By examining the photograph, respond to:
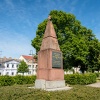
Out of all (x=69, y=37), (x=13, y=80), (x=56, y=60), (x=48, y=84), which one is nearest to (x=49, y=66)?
(x=56, y=60)

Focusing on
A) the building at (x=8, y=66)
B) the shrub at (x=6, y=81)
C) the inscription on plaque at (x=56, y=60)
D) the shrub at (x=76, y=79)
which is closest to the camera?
the inscription on plaque at (x=56, y=60)

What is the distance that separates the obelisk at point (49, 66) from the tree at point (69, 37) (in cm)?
1370

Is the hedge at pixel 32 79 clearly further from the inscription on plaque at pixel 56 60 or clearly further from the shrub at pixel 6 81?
the inscription on plaque at pixel 56 60

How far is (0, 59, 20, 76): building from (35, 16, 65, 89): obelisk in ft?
149

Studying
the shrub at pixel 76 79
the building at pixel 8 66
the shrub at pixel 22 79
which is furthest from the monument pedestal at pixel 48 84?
the building at pixel 8 66

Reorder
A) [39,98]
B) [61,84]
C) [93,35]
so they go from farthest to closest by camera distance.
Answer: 1. [93,35]
2. [61,84]
3. [39,98]

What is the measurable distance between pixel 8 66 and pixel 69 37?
118 ft

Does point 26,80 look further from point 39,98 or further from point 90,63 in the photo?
point 90,63

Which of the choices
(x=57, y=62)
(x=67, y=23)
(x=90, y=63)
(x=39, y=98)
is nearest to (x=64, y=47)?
(x=67, y=23)

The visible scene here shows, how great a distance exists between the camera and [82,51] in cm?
2383

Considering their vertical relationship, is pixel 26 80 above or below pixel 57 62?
below

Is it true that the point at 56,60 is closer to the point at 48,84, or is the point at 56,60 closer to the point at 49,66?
the point at 49,66

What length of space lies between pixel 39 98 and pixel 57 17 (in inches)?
864

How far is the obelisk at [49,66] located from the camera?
357 inches
